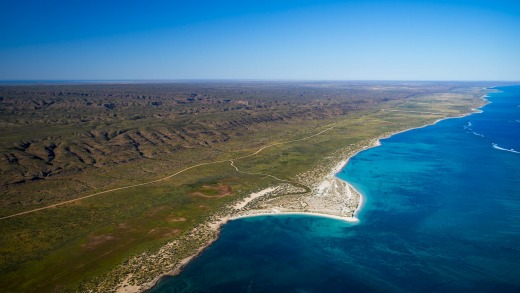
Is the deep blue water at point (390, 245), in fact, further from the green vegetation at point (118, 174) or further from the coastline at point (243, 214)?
the green vegetation at point (118, 174)

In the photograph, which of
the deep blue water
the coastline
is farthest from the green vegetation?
the deep blue water

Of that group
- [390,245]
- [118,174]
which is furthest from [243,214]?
[118,174]

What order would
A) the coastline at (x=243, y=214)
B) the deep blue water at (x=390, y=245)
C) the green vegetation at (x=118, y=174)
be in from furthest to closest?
the green vegetation at (x=118, y=174) < the coastline at (x=243, y=214) < the deep blue water at (x=390, y=245)

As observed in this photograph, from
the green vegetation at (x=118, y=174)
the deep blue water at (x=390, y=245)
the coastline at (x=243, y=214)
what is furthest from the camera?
the green vegetation at (x=118, y=174)

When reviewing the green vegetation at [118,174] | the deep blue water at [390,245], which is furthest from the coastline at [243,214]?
the green vegetation at [118,174]

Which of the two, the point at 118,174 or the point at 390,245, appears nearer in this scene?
the point at 390,245

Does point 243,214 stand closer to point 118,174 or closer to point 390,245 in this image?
point 390,245

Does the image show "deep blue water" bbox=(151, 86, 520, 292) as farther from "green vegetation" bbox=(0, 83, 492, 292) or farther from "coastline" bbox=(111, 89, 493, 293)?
"green vegetation" bbox=(0, 83, 492, 292)

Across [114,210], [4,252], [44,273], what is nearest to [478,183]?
[114,210]

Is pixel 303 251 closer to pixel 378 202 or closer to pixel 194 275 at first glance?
pixel 194 275
